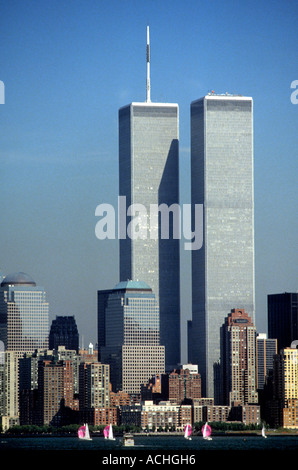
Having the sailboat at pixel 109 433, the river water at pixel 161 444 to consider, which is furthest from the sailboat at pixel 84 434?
the sailboat at pixel 109 433

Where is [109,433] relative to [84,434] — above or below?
above

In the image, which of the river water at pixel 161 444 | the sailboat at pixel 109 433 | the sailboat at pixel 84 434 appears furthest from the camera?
the sailboat at pixel 109 433

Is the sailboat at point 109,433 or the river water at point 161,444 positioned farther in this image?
the sailboat at point 109,433

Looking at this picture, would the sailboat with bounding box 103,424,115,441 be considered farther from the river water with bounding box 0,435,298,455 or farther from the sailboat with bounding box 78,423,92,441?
the sailboat with bounding box 78,423,92,441

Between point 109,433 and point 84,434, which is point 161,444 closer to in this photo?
point 109,433

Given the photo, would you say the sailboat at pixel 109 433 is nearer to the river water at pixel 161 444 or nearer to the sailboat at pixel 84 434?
the river water at pixel 161 444

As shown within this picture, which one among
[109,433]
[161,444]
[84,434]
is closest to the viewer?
[161,444]

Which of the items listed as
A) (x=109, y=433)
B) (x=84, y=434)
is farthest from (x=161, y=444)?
(x=84, y=434)

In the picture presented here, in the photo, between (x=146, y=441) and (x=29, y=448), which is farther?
(x=146, y=441)

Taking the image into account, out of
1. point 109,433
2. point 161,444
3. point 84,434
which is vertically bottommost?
point 161,444
